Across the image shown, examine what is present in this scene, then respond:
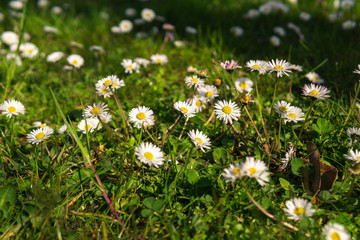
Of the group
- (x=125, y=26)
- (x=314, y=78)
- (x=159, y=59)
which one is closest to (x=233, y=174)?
(x=314, y=78)

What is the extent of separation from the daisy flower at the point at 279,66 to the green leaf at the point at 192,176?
0.79 m

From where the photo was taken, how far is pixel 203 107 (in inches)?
96.3

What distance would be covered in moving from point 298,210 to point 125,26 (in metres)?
3.28

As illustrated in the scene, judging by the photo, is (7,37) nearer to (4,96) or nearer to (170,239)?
(4,96)

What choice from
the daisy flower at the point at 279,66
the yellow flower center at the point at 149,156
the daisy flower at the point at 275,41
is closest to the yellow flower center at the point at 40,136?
the yellow flower center at the point at 149,156

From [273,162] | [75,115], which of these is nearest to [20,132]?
[75,115]

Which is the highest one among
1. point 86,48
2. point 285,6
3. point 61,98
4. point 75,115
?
point 285,6

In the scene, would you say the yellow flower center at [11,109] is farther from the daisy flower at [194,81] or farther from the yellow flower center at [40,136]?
the daisy flower at [194,81]

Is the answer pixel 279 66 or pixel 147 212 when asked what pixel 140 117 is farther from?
pixel 279 66

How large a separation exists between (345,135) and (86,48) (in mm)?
3001

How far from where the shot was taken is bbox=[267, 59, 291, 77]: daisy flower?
5.88ft

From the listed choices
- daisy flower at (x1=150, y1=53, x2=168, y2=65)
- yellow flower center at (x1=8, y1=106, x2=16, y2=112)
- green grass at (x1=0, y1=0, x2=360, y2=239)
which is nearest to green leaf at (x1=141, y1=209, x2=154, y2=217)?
green grass at (x1=0, y1=0, x2=360, y2=239)

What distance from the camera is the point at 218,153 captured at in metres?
1.88

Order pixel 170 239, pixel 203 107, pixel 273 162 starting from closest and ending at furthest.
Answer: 1. pixel 170 239
2. pixel 273 162
3. pixel 203 107
